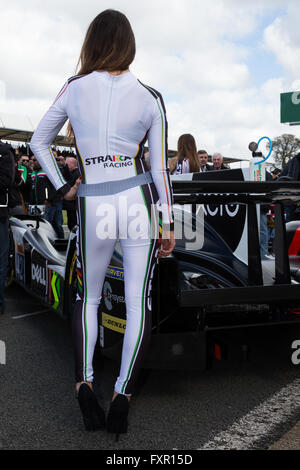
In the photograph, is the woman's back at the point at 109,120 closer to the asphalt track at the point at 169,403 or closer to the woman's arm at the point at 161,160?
the woman's arm at the point at 161,160

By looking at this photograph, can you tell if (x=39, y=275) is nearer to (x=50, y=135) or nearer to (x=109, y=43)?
(x=50, y=135)

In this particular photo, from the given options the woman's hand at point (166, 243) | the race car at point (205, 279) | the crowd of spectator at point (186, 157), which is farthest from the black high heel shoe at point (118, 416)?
the crowd of spectator at point (186, 157)

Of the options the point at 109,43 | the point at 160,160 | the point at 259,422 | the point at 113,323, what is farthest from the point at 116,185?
the point at 259,422

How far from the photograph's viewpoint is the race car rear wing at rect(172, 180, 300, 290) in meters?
2.47

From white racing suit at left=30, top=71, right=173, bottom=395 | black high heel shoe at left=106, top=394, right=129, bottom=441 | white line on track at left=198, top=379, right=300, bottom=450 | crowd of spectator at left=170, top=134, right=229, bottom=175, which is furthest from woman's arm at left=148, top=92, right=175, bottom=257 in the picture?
crowd of spectator at left=170, top=134, right=229, bottom=175

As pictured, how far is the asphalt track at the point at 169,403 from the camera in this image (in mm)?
2082

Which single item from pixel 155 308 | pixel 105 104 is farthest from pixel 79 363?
pixel 105 104

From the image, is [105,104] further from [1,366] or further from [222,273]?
[1,366]

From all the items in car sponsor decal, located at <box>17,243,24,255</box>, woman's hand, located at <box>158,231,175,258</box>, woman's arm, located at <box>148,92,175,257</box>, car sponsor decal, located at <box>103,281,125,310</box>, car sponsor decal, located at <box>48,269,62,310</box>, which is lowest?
car sponsor decal, located at <box>48,269,62,310</box>

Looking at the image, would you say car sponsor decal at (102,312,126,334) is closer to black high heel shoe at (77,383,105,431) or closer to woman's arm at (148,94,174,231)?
black high heel shoe at (77,383,105,431)

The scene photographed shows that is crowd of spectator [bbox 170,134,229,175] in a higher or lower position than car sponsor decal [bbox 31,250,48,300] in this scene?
higher

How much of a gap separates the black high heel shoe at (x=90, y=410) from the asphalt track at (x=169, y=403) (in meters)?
0.04

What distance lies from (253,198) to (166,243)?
88cm

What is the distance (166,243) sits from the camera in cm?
220
